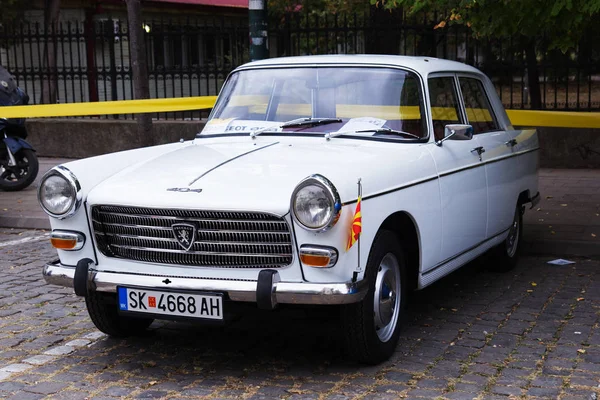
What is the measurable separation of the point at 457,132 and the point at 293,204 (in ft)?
5.86

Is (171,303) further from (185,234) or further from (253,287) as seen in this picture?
(253,287)

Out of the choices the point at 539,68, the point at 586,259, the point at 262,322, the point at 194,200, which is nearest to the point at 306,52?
the point at 539,68

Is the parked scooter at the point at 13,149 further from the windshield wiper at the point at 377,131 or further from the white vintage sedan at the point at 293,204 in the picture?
the windshield wiper at the point at 377,131

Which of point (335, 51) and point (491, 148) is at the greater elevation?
point (335, 51)

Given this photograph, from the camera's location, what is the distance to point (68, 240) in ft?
17.0

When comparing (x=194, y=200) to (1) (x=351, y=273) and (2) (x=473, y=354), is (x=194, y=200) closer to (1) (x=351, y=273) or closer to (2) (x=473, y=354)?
(1) (x=351, y=273)

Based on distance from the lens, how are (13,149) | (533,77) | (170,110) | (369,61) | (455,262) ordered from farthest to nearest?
1. (533,77)
2. (13,149)
3. (170,110)
4. (369,61)
5. (455,262)

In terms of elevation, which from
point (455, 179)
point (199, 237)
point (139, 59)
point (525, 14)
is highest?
point (525, 14)

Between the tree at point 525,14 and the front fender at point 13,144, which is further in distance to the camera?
the front fender at point 13,144

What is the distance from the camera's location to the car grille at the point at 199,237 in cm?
474

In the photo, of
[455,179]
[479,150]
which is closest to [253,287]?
[455,179]

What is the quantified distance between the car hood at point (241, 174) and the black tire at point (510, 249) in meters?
2.21

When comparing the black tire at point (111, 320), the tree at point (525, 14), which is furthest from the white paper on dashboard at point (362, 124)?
the tree at point (525, 14)

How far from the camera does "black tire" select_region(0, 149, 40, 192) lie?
12.2m
